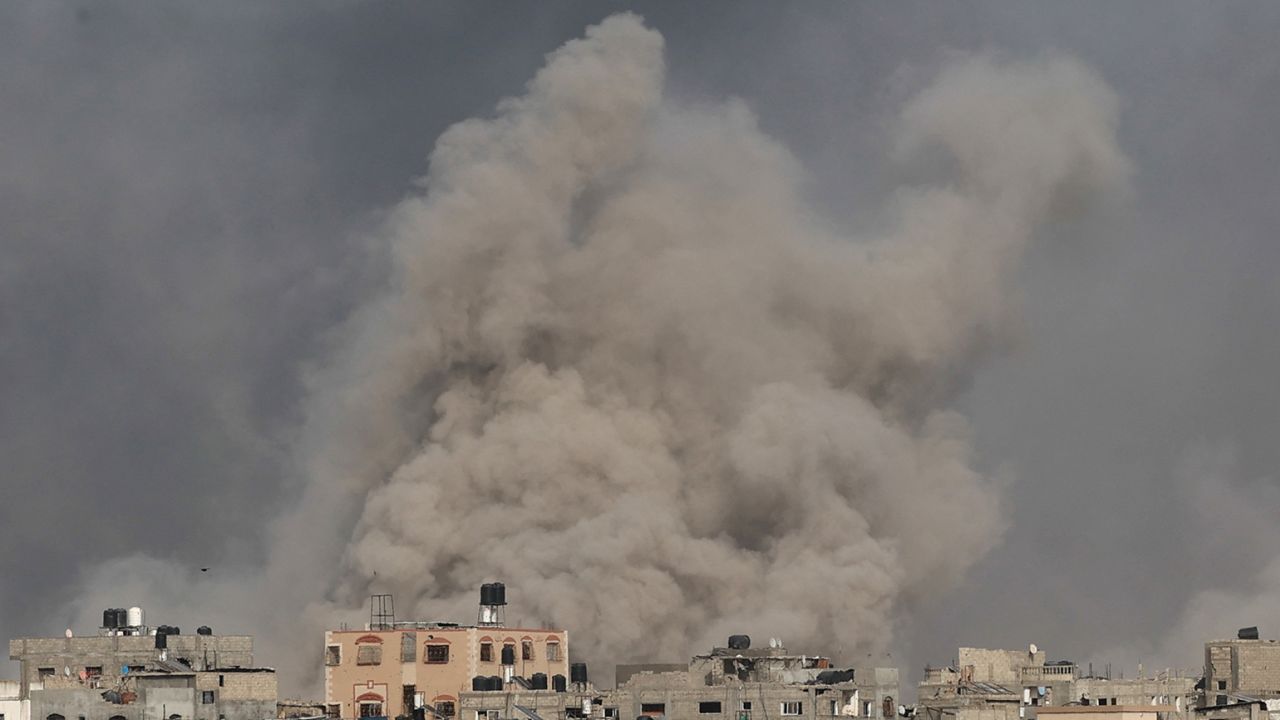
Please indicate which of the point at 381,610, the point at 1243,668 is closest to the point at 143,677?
the point at 381,610

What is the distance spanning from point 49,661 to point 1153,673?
25.9m

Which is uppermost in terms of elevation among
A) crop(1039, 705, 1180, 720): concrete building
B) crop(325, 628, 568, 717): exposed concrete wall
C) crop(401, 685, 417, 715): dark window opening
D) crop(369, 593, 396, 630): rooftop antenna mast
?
crop(369, 593, 396, 630): rooftop antenna mast

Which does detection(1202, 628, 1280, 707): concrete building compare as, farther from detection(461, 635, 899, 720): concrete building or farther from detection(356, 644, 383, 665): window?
detection(356, 644, 383, 665): window

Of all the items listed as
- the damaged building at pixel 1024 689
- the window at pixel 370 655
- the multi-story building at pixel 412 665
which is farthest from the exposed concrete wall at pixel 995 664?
the window at pixel 370 655

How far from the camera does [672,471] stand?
73375 millimetres

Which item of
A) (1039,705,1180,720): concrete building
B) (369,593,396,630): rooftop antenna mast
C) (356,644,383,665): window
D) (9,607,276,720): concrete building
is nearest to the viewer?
(9,607,276,720): concrete building

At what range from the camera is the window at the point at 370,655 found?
6144cm

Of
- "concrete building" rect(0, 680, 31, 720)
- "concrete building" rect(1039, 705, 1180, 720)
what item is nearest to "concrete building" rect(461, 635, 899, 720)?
"concrete building" rect(1039, 705, 1180, 720)

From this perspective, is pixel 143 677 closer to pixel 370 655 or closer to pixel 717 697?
pixel 370 655

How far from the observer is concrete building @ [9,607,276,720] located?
2057 inches

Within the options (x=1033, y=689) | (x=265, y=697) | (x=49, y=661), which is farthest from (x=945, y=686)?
(x=49, y=661)

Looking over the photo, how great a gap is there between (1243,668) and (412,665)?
55.6 feet

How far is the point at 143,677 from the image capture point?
5288 cm

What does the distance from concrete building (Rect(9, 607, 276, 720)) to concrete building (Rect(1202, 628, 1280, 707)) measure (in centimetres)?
1972
